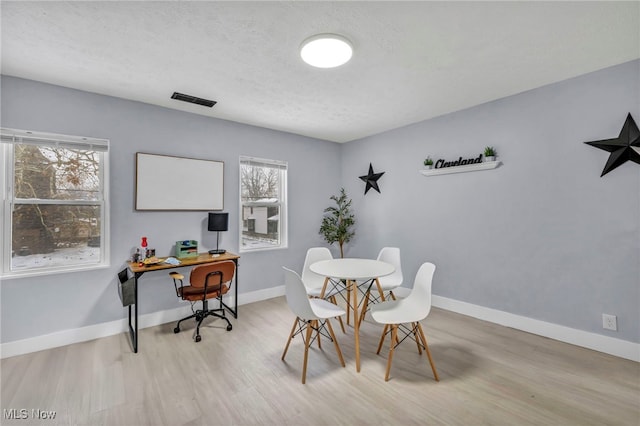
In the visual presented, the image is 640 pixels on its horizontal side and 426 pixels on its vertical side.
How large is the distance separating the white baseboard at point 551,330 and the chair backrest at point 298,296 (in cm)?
245

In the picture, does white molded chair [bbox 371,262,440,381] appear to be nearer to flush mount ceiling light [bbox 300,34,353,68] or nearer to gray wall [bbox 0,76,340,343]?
flush mount ceiling light [bbox 300,34,353,68]

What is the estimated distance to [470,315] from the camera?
3.65 meters

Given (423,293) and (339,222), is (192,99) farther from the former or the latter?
(423,293)

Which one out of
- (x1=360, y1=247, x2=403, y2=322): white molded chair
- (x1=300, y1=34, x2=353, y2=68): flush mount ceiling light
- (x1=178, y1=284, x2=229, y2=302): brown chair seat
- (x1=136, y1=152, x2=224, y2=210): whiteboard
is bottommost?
(x1=178, y1=284, x2=229, y2=302): brown chair seat

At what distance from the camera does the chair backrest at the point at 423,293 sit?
96.3 inches

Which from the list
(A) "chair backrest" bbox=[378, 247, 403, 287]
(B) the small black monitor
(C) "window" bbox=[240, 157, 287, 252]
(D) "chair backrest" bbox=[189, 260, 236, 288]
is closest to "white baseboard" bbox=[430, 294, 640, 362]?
(A) "chair backrest" bbox=[378, 247, 403, 287]

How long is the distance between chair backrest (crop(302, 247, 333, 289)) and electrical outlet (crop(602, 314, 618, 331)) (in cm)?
281

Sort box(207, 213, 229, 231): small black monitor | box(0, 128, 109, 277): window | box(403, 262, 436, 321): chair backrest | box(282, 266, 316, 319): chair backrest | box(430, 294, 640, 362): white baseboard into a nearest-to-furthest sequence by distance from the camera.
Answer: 1. box(282, 266, 316, 319): chair backrest
2. box(403, 262, 436, 321): chair backrest
3. box(430, 294, 640, 362): white baseboard
4. box(0, 128, 109, 277): window
5. box(207, 213, 229, 231): small black monitor

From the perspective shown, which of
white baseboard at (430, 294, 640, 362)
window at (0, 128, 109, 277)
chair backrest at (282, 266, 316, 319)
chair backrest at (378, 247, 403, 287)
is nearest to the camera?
chair backrest at (282, 266, 316, 319)

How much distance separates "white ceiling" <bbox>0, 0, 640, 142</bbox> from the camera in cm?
188

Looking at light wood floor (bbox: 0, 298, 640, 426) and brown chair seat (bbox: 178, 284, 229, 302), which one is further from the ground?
brown chair seat (bbox: 178, 284, 229, 302)

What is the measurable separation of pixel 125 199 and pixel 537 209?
4676 mm

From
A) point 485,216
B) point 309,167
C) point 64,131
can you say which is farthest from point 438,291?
point 64,131

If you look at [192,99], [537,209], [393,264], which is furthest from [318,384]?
[192,99]
